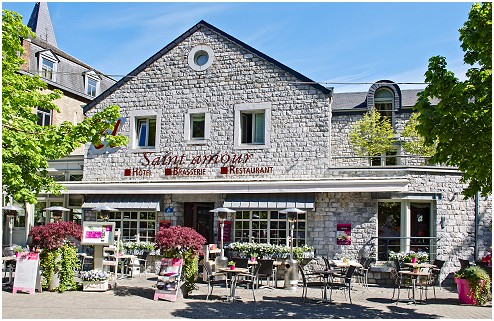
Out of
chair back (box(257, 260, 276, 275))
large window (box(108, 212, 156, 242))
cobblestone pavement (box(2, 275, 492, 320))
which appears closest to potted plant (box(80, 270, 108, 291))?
cobblestone pavement (box(2, 275, 492, 320))

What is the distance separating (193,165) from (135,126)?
271cm

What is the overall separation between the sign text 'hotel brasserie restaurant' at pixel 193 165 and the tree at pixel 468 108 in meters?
7.95

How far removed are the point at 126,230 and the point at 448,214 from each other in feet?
34.6

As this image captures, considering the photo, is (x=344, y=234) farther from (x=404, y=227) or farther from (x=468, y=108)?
(x=468, y=108)

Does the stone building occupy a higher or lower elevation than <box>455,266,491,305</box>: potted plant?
higher

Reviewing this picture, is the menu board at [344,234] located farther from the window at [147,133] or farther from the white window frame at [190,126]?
the window at [147,133]

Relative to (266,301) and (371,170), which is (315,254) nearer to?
(371,170)

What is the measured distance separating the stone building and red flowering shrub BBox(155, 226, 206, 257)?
4.23 metres

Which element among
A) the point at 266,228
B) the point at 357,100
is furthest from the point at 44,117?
the point at 357,100

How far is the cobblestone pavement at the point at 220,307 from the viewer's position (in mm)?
10625

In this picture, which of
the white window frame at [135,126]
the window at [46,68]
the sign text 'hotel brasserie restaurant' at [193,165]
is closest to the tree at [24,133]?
the sign text 'hotel brasserie restaurant' at [193,165]

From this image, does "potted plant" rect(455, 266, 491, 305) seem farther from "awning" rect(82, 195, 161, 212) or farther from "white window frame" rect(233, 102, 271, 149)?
"awning" rect(82, 195, 161, 212)

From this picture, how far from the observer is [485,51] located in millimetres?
9727

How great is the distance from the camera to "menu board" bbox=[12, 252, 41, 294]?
1317 cm
